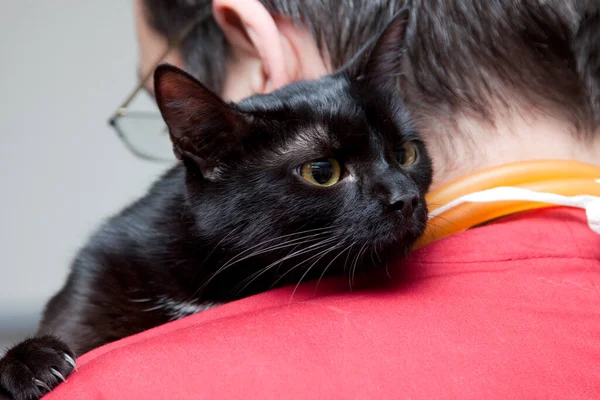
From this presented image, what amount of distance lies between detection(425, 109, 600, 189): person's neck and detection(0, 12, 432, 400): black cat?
0.24ft

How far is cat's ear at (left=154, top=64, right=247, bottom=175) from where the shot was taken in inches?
27.8

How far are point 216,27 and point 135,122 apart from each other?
358mm

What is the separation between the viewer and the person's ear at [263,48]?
796mm

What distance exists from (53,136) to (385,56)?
1468mm

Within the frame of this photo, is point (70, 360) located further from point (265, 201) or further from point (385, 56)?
point (385, 56)

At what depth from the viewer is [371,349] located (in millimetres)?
541

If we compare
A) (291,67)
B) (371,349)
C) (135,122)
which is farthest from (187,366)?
(135,122)

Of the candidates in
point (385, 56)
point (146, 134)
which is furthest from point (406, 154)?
point (146, 134)

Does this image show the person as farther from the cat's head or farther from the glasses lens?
the glasses lens

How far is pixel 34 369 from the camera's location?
643mm

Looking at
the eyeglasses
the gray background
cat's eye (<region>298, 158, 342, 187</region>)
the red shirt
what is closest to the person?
the red shirt

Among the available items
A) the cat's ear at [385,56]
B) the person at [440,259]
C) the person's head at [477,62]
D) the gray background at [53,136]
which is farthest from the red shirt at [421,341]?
the gray background at [53,136]

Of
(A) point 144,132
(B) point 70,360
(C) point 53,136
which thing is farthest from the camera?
(C) point 53,136

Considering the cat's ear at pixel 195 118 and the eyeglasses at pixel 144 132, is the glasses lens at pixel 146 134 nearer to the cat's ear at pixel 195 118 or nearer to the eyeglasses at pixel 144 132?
the eyeglasses at pixel 144 132
